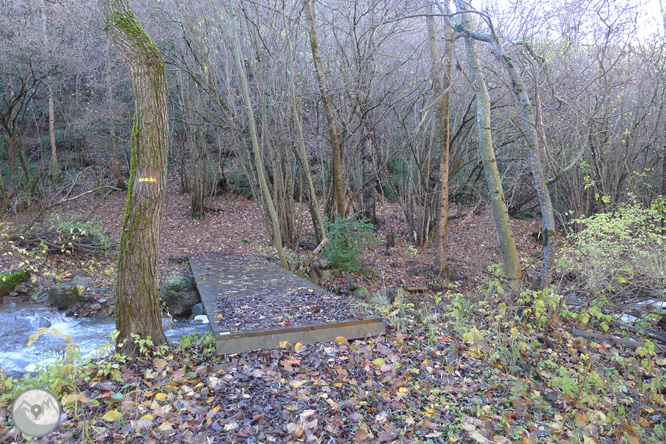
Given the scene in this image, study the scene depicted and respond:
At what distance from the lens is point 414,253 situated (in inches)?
476

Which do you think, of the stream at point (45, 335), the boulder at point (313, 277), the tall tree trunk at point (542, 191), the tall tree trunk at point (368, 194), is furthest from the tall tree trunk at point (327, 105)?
the stream at point (45, 335)

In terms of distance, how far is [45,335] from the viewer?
6.78m

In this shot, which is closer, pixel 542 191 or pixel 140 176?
pixel 140 176

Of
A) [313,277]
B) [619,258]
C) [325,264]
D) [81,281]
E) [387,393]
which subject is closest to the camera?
[387,393]

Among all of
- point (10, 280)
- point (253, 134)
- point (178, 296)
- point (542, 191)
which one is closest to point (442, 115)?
point (542, 191)

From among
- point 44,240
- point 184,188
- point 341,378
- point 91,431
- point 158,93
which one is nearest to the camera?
point 91,431

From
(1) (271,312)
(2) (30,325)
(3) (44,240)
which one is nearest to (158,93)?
(1) (271,312)

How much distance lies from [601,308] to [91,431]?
19.9 ft

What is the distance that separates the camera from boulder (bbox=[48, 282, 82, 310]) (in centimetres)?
810

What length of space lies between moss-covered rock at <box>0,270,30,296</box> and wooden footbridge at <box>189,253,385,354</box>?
377cm

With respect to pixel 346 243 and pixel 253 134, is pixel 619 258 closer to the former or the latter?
pixel 346 243

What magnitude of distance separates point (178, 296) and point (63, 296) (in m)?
2.12

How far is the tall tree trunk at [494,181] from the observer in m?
6.56

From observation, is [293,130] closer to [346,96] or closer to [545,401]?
[346,96]
